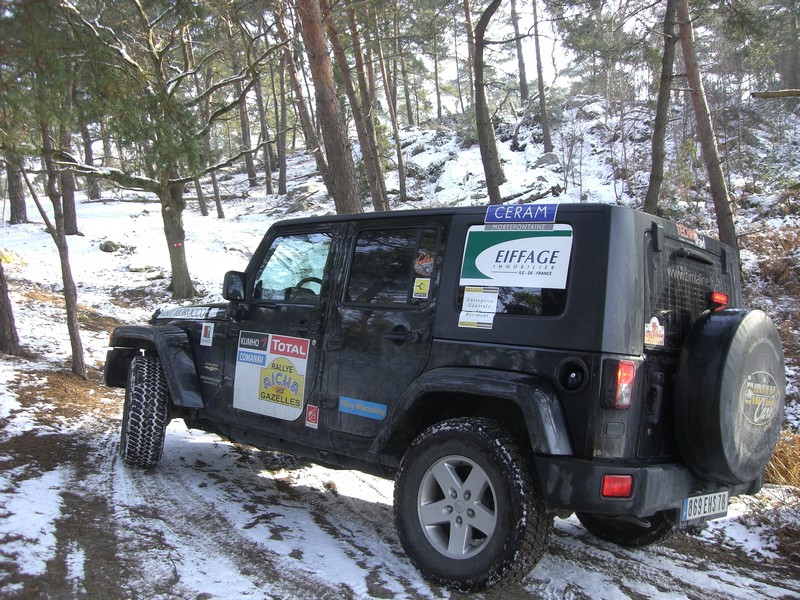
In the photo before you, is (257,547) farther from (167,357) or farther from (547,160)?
(547,160)

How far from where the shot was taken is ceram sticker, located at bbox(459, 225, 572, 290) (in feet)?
9.91

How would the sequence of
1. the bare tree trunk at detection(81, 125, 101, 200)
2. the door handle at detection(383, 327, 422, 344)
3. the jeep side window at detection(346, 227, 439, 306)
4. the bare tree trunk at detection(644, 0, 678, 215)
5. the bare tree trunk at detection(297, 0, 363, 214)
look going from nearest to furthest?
1. the door handle at detection(383, 327, 422, 344)
2. the jeep side window at detection(346, 227, 439, 306)
3. the bare tree trunk at detection(297, 0, 363, 214)
4. the bare tree trunk at detection(81, 125, 101, 200)
5. the bare tree trunk at detection(644, 0, 678, 215)

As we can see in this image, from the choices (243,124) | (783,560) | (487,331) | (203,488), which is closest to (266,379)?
(203,488)

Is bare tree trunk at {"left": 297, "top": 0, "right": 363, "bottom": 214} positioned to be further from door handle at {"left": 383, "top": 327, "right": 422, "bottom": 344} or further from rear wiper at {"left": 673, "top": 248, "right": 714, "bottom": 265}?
rear wiper at {"left": 673, "top": 248, "right": 714, "bottom": 265}

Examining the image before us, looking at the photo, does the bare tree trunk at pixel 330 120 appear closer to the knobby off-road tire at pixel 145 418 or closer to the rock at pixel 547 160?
the knobby off-road tire at pixel 145 418

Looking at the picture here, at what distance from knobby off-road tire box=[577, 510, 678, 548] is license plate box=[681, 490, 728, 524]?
305 mm

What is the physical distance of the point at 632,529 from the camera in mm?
3799

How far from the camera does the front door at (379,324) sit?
3475mm

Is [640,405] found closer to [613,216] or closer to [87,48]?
[613,216]

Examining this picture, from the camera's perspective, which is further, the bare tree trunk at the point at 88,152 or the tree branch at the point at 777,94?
the bare tree trunk at the point at 88,152

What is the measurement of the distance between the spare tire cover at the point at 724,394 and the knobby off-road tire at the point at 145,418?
3.72 meters

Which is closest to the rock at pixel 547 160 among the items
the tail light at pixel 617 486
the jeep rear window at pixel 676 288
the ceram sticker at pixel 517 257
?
the jeep rear window at pixel 676 288

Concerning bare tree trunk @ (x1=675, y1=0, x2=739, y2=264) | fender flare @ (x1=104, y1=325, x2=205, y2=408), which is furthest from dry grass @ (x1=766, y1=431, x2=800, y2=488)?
bare tree trunk @ (x1=675, y1=0, x2=739, y2=264)

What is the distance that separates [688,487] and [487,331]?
1255mm
